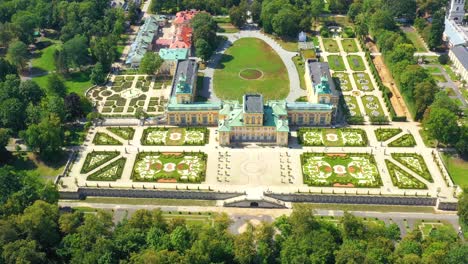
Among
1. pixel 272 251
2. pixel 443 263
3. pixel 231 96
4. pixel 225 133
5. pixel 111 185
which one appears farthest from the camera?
pixel 231 96

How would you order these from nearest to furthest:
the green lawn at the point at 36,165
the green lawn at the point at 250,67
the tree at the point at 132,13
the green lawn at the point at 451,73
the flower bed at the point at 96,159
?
the green lawn at the point at 36,165, the flower bed at the point at 96,159, the green lawn at the point at 250,67, the green lawn at the point at 451,73, the tree at the point at 132,13

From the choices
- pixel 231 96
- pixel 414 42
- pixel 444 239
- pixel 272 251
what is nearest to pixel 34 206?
pixel 272 251

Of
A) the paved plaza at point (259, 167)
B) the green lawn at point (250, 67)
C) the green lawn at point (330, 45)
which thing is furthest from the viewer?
the green lawn at point (330, 45)

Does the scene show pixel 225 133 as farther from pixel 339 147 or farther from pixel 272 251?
pixel 272 251

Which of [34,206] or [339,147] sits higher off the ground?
[34,206]

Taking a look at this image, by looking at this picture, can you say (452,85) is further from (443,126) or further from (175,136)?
(175,136)

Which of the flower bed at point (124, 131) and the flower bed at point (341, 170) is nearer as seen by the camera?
the flower bed at point (341, 170)

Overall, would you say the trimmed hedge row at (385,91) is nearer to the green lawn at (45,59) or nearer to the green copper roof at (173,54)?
the green copper roof at (173,54)

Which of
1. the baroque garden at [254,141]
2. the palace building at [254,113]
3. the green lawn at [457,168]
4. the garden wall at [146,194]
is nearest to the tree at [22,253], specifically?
the garden wall at [146,194]
